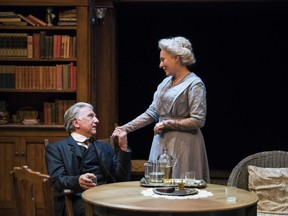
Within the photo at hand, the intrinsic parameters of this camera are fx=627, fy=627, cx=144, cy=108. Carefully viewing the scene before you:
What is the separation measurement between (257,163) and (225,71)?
9.51 feet

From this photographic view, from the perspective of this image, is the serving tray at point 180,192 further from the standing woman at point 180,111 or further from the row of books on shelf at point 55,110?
the row of books on shelf at point 55,110

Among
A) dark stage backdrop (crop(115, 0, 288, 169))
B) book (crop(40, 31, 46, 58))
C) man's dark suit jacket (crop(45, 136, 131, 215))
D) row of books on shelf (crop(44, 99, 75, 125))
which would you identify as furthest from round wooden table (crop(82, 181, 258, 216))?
dark stage backdrop (crop(115, 0, 288, 169))

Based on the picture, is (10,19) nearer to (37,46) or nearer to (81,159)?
(37,46)

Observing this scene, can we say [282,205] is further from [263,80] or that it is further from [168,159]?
[263,80]

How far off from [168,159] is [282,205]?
1.00 meters

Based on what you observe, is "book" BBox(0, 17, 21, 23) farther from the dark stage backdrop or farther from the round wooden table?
the round wooden table

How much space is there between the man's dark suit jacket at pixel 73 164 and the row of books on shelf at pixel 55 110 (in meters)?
1.76

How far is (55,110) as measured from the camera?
5.85 meters

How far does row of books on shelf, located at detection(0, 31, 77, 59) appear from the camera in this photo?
5.77m

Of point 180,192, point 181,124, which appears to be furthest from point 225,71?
point 180,192

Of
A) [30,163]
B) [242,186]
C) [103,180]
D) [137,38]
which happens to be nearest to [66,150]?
[103,180]

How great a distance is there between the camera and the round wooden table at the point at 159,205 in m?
2.87

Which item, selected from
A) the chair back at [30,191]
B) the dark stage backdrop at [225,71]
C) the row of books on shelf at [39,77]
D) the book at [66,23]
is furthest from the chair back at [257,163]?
the dark stage backdrop at [225,71]

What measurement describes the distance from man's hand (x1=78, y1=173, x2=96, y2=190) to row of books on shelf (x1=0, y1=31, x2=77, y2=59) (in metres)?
2.30
